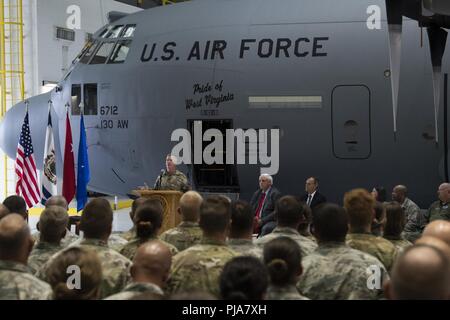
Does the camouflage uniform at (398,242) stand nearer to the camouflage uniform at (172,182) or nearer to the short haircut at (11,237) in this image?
the short haircut at (11,237)

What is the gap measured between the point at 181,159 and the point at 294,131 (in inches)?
96.4

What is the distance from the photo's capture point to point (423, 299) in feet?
12.3

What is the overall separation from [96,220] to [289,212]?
1.97 meters

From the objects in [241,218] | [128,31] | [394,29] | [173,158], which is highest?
[128,31]

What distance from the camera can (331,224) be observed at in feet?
19.6

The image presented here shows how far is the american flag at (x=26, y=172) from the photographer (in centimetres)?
1458

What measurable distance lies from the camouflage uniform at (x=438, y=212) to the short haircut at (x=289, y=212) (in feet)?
17.7

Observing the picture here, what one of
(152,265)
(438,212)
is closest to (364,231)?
(152,265)

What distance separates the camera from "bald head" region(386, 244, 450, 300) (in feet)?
12.2

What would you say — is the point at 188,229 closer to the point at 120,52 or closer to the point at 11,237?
the point at 11,237

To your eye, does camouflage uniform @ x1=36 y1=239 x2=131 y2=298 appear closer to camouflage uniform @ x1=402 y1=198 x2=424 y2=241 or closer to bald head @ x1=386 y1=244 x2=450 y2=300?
bald head @ x1=386 y1=244 x2=450 y2=300

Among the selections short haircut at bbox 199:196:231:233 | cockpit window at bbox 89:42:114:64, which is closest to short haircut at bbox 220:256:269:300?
short haircut at bbox 199:196:231:233
